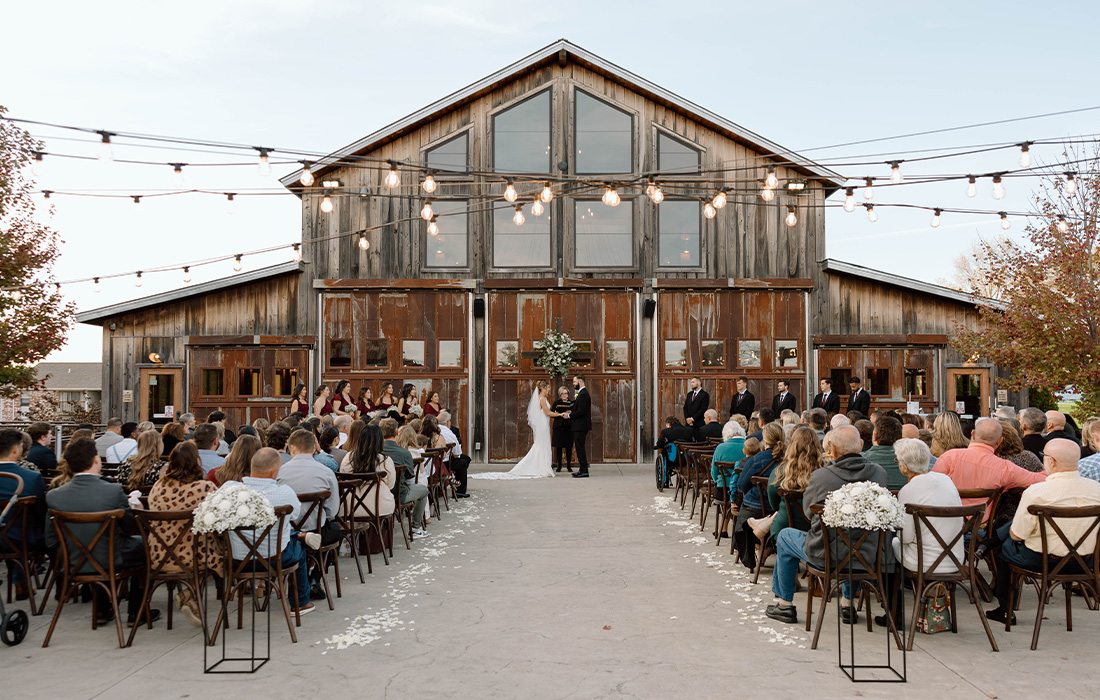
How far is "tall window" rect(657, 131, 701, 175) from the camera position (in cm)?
1823

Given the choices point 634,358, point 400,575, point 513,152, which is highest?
point 513,152

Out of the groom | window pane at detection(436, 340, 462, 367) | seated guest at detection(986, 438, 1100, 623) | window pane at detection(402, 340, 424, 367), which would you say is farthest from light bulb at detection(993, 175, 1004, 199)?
window pane at detection(402, 340, 424, 367)

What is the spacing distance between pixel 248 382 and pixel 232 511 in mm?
13107

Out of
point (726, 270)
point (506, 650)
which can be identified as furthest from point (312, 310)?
point (506, 650)

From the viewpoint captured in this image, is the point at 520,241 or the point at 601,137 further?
the point at 601,137

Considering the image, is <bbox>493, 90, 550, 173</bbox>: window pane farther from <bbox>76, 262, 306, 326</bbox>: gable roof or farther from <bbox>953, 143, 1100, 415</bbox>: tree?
<bbox>953, 143, 1100, 415</bbox>: tree

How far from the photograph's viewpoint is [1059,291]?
1480cm

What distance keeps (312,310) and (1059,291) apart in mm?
14199

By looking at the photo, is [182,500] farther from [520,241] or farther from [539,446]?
[520,241]

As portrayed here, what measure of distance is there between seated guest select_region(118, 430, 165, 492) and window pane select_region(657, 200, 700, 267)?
12.7 m

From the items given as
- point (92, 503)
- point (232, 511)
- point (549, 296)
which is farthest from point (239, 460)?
point (549, 296)

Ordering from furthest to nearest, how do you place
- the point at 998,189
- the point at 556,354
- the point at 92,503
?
the point at 556,354
the point at 998,189
the point at 92,503

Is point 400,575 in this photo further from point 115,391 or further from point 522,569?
point 115,391

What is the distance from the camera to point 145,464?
271 inches
